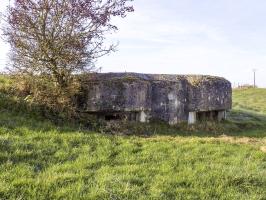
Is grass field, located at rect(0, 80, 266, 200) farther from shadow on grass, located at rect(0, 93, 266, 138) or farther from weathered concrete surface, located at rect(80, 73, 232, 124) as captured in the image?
weathered concrete surface, located at rect(80, 73, 232, 124)

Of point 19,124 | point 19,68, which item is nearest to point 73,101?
point 19,68

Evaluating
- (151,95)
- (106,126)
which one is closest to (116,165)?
(106,126)

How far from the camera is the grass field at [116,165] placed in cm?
677

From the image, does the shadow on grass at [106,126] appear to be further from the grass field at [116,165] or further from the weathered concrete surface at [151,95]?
the weathered concrete surface at [151,95]

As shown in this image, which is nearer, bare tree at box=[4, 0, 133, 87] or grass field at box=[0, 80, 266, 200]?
grass field at box=[0, 80, 266, 200]

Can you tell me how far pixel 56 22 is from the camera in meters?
12.5

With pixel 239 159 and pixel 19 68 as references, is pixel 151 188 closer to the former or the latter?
pixel 239 159

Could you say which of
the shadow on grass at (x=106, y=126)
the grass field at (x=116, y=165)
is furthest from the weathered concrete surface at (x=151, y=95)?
the grass field at (x=116, y=165)

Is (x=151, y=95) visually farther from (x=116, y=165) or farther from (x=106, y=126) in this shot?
(x=116, y=165)

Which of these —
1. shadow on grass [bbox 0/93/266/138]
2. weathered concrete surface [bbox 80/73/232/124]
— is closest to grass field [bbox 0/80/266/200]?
shadow on grass [bbox 0/93/266/138]

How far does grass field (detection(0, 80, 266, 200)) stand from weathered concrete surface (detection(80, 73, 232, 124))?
2382mm

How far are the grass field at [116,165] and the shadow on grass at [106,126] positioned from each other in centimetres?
4

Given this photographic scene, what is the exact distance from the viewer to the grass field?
22.2ft

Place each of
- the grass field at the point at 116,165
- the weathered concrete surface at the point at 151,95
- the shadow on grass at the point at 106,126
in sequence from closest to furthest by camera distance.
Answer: the grass field at the point at 116,165, the shadow on grass at the point at 106,126, the weathered concrete surface at the point at 151,95
